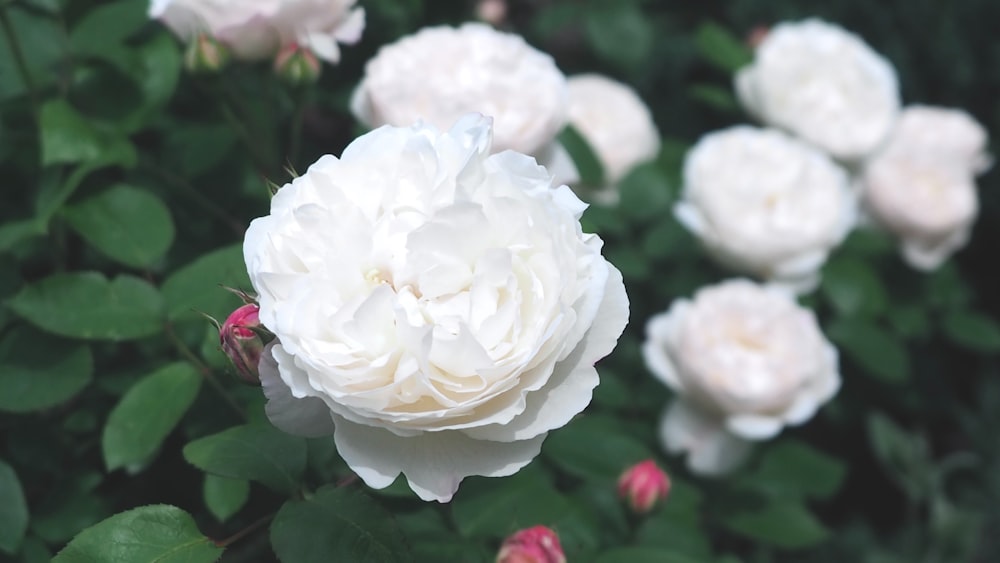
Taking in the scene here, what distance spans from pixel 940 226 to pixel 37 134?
1.30m

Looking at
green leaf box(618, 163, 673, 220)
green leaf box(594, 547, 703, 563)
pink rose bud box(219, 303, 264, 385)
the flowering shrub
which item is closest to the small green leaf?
the flowering shrub

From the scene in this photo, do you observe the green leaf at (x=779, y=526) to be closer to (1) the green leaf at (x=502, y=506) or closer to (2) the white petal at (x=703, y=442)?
(2) the white petal at (x=703, y=442)

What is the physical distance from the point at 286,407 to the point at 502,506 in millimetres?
303

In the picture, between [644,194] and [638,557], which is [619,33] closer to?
[644,194]

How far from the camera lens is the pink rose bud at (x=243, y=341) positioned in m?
0.59

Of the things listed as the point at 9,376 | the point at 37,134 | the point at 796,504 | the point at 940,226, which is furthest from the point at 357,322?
the point at 940,226

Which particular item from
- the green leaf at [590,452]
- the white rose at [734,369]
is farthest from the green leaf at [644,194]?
the green leaf at [590,452]

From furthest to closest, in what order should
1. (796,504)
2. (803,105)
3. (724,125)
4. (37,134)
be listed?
1. (724,125)
2. (803,105)
3. (796,504)
4. (37,134)

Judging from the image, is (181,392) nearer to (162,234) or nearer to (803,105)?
(162,234)

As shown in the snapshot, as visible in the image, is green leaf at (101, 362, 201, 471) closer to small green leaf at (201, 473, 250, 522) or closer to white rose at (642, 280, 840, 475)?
small green leaf at (201, 473, 250, 522)

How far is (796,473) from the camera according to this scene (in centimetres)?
131

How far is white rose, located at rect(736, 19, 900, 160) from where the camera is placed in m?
1.43

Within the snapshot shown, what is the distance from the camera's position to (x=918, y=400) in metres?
1.92

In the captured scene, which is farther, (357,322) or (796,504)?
(796,504)
